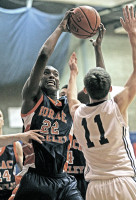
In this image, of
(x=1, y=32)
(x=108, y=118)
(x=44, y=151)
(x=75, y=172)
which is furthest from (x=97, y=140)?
(x=1, y=32)

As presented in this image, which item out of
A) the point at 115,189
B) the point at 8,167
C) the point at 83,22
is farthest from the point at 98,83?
the point at 8,167

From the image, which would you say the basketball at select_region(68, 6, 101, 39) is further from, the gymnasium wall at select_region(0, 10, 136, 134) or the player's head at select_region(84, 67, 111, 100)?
the gymnasium wall at select_region(0, 10, 136, 134)

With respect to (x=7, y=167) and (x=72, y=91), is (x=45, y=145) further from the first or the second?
(x=7, y=167)

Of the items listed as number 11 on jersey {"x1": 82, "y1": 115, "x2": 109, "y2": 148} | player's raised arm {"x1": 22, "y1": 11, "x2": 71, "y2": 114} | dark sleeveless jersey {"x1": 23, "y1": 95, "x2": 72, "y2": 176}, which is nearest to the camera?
number 11 on jersey {"x1": 82, "y1": 115, "x2": 109, "y2": 148}

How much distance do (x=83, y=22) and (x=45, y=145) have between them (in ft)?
4.58

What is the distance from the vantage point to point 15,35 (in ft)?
30.3

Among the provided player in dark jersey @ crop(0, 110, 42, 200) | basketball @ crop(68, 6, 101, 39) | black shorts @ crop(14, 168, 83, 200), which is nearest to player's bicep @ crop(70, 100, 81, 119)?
black shorts @ crop(14, 168, 83, 200)

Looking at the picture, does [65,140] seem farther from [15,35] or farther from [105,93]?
[15,35]

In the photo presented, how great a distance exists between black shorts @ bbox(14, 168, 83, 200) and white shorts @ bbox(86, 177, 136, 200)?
0.93 meters

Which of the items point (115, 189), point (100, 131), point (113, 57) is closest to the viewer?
point (115, 189)

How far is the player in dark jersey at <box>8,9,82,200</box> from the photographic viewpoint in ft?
13.2

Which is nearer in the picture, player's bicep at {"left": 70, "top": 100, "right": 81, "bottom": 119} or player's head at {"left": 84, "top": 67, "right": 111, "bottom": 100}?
player's head at {"left": 84, "top": 67, "right": 111, "bottom": 100}

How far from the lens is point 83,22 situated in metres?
4.34

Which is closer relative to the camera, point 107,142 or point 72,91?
point 107,142
